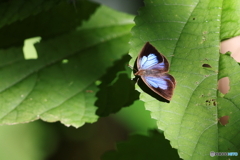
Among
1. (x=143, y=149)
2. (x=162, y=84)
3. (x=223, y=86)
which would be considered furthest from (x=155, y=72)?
(x=143, y=149)

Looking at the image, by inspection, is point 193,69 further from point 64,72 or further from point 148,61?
point 64,72

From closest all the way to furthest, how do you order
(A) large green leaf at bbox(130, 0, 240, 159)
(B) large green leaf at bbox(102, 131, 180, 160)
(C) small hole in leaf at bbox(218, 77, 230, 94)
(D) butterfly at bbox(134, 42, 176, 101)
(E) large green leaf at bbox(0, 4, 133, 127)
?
1. (A) large green leaf at bbox(130, 0, 240, 159)
2. (D) butterfly at bbox(134, 42, 176, 101)
3. (C) small hole in leaf at bbox(218, 77, 230, 94)
4. (E) large green leaf at bbox(0, 4, 133, 127)
5. (B) large green leaf at bbox(102, 131, 180, 160)

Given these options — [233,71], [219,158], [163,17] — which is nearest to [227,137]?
[219,158]

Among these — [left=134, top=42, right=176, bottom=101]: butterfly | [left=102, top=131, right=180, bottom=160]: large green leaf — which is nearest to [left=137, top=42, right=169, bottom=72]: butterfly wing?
[left=134, top=42, right=176, bottom=101]: butterfly

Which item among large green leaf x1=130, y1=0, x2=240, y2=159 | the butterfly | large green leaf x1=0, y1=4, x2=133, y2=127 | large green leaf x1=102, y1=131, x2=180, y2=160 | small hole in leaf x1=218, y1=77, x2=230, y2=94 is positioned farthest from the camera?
large green leaf x1=102, y1=131, x2=180, y2=160

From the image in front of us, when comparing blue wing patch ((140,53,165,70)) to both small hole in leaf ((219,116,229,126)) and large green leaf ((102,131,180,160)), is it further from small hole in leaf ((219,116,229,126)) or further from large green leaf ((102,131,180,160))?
large green leaf ((102,131,180,160))

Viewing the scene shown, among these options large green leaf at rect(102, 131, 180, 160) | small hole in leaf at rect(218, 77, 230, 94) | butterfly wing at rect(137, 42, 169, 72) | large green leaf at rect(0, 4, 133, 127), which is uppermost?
butterfly wing at rect(137, 42, 169, 72)

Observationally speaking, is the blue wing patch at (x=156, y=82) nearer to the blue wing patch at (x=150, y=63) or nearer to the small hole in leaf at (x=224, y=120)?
the blue wing patch at (x=150, y=63)

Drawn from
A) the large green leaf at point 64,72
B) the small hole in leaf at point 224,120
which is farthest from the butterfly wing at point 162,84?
the large green leaf at point 64,72
